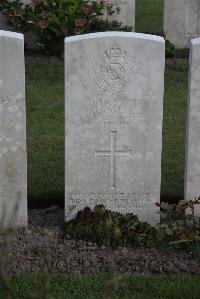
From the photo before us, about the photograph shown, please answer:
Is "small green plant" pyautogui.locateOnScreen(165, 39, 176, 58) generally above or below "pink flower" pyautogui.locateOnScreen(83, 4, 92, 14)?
below

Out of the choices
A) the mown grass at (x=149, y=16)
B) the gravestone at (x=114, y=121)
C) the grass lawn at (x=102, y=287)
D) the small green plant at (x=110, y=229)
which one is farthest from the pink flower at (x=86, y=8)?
the grass lawn at (x=102, y=287)

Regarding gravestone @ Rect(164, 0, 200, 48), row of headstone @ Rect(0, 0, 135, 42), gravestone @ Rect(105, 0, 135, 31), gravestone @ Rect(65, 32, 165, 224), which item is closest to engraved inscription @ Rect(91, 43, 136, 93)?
gravestone @ Rect(65, 32, 165, 224)

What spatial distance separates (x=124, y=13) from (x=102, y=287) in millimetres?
8653

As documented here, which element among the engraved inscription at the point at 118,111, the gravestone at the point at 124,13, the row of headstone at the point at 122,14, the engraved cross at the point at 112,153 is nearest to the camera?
the engraved inscription at the point at 118,111

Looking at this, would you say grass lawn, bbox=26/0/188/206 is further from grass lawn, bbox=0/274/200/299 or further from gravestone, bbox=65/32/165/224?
grass lawn, bbox=0/274/200/299

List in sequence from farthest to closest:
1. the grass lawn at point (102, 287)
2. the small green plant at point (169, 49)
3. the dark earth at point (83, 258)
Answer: the small green plant at point (169, 49)
the dark earth at point (83, 258)
the grass lawn at point (102, 287)

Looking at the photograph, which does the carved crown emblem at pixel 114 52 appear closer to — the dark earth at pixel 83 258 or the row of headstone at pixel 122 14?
the dark earth at pixel 83 258

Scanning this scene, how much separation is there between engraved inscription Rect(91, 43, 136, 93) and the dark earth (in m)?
1.22

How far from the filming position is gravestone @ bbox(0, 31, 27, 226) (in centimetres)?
616

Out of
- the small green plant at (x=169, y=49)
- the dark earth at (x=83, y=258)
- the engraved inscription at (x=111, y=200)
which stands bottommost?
the dark earth at (x=83, y=258)

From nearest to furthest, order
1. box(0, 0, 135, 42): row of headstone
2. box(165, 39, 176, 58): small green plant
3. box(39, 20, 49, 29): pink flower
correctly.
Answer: box(39, 20, 49, 29): pink flower → box(165, 39, 176, 58): small green plant → box(0, 0, 135, 42): row of headstone

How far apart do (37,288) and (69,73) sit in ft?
5.61

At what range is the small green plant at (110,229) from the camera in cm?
620

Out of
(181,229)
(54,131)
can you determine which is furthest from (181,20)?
(181,229)
